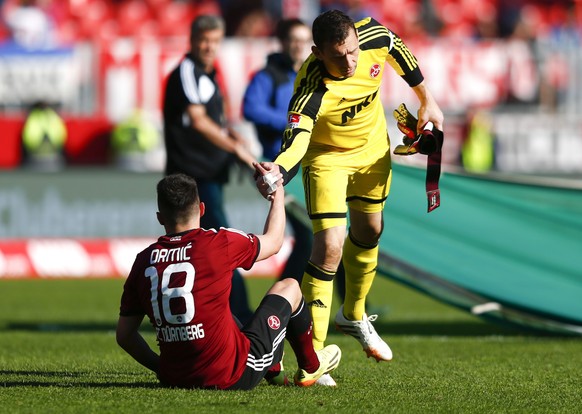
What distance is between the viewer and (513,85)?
19.0 m

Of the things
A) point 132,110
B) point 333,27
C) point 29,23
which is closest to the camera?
point 333,27

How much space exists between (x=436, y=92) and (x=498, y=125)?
1170mm

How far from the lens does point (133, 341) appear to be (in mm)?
5711

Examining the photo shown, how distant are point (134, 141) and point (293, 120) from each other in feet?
34.8

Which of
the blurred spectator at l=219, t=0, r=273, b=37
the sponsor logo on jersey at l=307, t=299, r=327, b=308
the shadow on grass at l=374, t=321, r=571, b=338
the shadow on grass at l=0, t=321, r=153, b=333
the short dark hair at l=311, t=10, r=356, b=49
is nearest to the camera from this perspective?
the short dark hair at l=311, t=10, r=356, b=49

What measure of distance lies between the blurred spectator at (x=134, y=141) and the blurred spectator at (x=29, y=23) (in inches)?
93.2

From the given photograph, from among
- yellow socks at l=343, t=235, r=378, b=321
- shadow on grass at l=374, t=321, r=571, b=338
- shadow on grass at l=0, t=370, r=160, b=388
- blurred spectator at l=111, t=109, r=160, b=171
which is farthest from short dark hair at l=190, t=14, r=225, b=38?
blurred spectator at l=111, t=109, r=160, b=171

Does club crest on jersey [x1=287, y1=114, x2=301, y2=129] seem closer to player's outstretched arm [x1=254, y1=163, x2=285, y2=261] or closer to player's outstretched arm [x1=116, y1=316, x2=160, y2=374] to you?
player's outstretched arm [x1=254, y1=163, x2=285, y2=261]

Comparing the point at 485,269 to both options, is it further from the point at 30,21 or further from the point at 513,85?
the point at 30,21

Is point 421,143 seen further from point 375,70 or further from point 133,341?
point 133,341

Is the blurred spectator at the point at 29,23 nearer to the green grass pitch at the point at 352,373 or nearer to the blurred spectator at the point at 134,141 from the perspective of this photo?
the blurred spectator at the point at 134,141

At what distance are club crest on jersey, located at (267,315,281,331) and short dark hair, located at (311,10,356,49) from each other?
155 cm

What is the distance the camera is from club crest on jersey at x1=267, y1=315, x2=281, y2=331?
582 centimetres

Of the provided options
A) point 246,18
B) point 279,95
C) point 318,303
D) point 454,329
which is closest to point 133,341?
point 318,303
